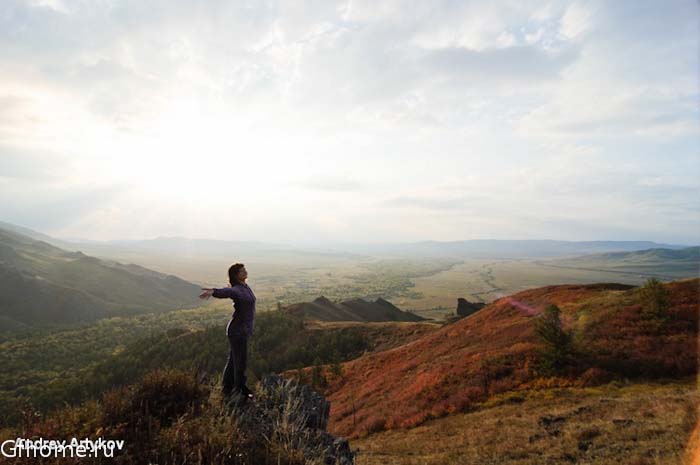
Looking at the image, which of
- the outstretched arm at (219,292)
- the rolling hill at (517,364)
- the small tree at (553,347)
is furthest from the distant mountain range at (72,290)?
the small tree at (553,347)

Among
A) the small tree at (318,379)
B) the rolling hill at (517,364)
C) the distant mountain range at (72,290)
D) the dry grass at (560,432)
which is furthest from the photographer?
the distant mountain range at (72,290)

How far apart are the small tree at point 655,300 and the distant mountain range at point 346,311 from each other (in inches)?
2076

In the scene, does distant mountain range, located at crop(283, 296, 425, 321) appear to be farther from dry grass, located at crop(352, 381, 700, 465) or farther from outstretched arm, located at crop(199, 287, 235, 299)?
outstretched arm, located at crop(199, 287, 235, 299)

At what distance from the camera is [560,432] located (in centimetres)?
1062

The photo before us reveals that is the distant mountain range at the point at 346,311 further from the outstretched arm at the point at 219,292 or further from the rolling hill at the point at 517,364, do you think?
the outstretched arm at the point at 219,292

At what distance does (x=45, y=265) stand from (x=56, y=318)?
7313cm

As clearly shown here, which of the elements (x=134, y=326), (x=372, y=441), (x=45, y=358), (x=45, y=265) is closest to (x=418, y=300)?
(x=134, y=326)

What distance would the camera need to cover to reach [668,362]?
15727mm

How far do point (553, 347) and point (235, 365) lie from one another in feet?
52.9

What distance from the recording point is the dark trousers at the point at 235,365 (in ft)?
25.6

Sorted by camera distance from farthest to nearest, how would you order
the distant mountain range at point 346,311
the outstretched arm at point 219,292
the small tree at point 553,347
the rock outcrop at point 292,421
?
the distant mountain range at point 346,311
the small tree at point 553,347
the outstretched arm at point 219,292
the rock outcrop at point 292,421

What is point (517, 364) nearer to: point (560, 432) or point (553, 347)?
point (553, 347)

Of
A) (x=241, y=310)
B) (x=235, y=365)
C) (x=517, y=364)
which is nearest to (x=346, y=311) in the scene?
(x=517, y=364)

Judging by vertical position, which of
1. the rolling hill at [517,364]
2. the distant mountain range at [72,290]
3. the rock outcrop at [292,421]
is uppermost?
the rock outcrop at [292,421]
